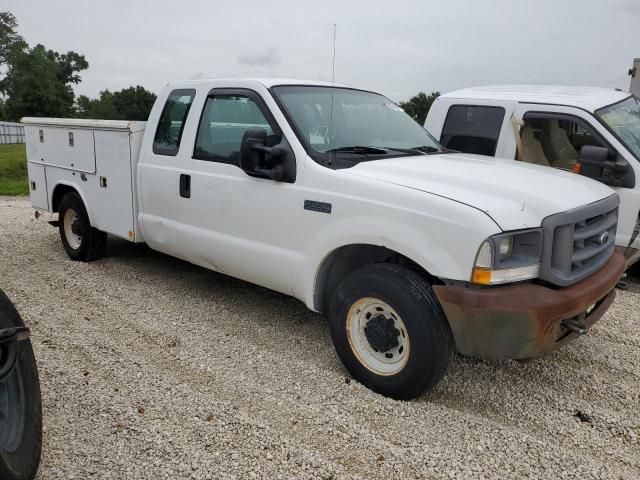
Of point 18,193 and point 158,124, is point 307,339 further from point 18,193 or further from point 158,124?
point 18,193

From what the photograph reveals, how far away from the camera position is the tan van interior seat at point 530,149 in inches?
235

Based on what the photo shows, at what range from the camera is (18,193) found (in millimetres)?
12695

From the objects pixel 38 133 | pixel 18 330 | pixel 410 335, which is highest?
pixel 38 133

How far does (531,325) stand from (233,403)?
5.87 feet

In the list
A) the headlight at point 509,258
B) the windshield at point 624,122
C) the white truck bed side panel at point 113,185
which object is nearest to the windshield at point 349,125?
the headlight at point 509,258

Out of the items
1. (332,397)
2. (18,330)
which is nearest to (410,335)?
(332,397)

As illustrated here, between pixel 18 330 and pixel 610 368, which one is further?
Result: pixel 610 368

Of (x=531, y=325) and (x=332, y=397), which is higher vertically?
(x=531, y=325)

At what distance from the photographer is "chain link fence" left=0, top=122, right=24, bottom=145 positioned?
3681 centimetres

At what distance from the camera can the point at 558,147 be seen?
6172 millimetres

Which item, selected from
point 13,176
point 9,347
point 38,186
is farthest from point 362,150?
point 13,176

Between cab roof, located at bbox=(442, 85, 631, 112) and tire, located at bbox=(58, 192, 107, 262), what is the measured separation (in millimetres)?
4317

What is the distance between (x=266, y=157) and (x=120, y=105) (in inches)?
989

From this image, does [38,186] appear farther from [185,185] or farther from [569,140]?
[569,140]
